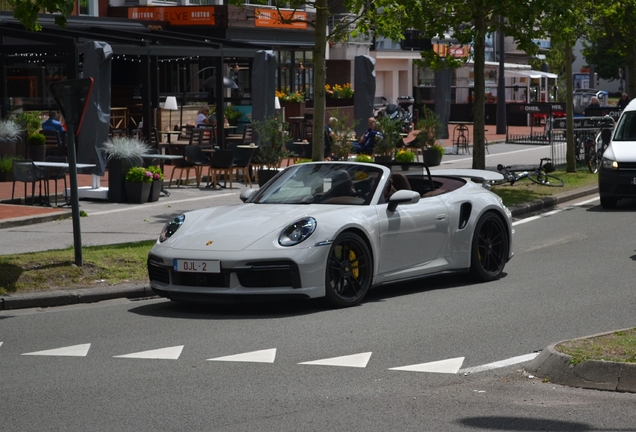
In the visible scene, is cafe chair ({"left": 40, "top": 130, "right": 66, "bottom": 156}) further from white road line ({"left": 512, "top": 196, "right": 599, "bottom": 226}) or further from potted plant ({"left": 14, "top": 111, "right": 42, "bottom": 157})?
white road line ({"left": 512, "top": 196, "right": 599, "bottom": 226})

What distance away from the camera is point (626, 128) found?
20375 millimetres

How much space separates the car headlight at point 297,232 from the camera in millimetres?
9719

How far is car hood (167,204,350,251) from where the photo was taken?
9734 millimetres

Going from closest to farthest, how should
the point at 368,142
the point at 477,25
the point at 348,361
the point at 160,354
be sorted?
the point at 348,361 < the point at 160,354 < the point at 477,25 < the point at 368,142

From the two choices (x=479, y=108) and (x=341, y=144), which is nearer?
(x=479, y=108)

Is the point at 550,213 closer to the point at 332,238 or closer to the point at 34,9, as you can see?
the point at 332,238

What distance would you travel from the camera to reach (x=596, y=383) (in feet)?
22.3

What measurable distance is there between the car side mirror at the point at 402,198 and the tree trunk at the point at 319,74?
23.0 feet

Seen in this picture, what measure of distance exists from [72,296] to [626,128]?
12723 millimetres

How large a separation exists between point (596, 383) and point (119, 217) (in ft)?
40.8

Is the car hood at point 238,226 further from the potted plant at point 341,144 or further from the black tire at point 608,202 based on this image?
the potted plant at point 341,144

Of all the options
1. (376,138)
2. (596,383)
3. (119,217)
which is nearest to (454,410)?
(596,383)

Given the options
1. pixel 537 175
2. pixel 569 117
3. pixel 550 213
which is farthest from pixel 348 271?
pixel 569 117

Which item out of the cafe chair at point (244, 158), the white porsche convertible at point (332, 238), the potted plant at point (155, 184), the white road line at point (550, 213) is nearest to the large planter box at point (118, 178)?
the potted plant at point (155, 184)
